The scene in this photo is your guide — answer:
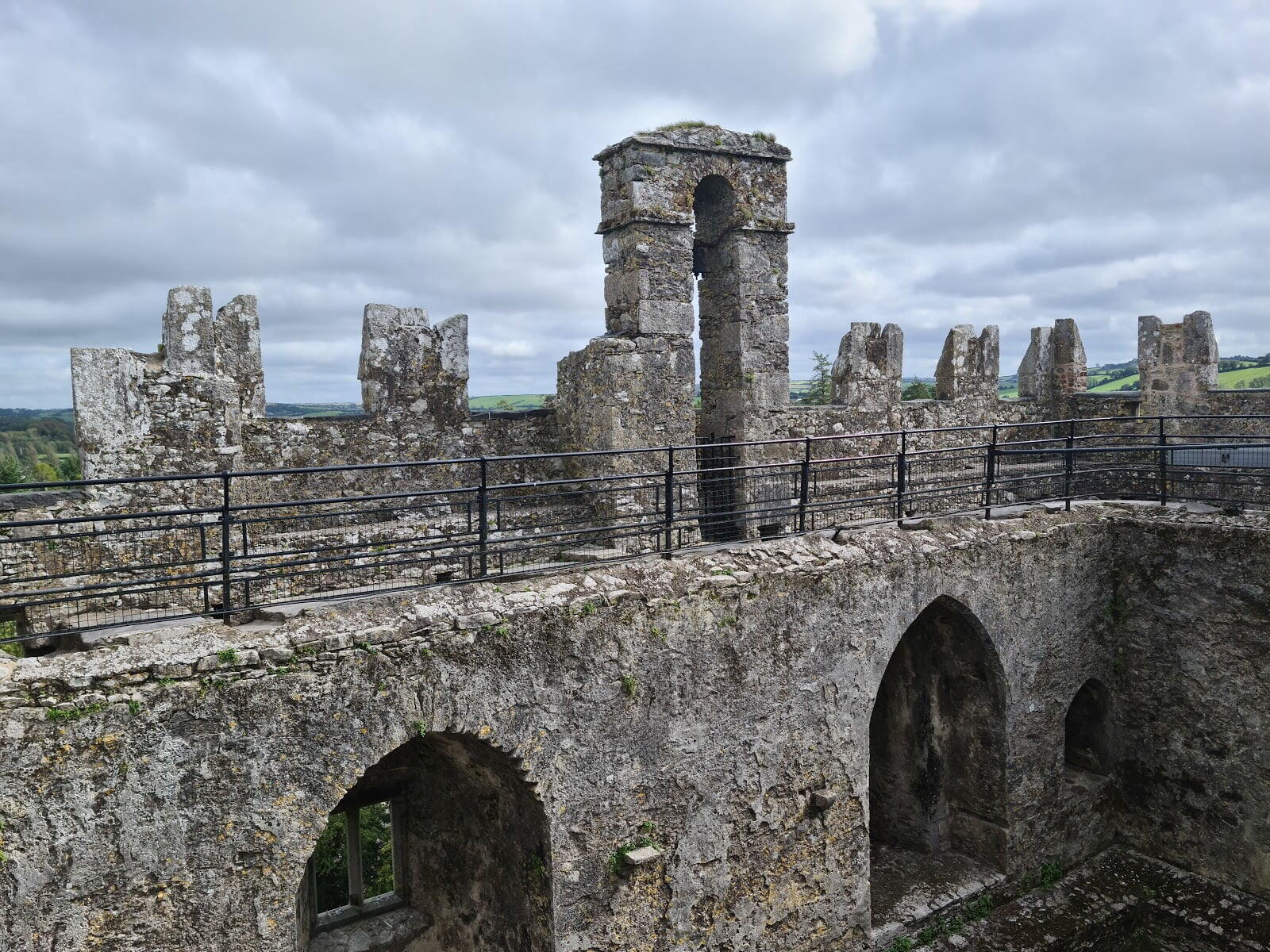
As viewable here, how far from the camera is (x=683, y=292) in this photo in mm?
11625

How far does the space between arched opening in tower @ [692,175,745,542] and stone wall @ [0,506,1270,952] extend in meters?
3.44

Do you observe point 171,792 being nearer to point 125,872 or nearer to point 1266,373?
point 125,872

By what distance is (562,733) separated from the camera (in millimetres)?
7367

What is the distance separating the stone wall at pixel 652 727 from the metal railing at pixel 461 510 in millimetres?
513

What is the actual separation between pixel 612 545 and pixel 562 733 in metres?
3.99

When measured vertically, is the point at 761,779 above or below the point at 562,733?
below

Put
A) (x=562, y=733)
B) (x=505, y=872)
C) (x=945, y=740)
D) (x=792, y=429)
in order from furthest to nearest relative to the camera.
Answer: (x=792, y=429) → (x=945, y=740) → (x=505, y=872) → (x=562, y=733)

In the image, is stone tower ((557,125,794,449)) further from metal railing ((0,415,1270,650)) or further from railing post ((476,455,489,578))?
railing post ((476,455,489,578))

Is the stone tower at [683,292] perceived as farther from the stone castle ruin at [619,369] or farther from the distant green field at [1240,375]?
the distant green field at [1240,375]

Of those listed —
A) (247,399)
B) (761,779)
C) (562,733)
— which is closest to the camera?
(562,733)

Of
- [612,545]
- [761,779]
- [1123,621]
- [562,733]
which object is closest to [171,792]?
[562,733]

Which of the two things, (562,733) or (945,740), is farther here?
(945,740)

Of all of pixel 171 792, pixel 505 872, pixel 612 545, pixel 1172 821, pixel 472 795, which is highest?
pixel 612 545

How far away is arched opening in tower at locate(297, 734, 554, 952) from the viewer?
760 centimetres
